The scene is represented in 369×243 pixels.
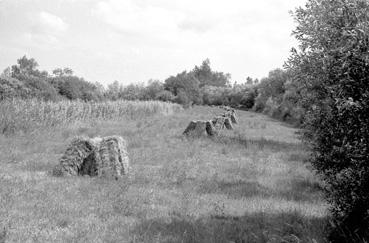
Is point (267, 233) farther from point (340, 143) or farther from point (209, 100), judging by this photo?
point (209, 100)

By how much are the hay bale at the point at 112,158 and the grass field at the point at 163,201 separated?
0.40 meters

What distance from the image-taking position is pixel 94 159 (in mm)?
12211

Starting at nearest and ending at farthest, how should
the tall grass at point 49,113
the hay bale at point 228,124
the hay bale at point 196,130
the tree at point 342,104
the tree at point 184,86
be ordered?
1. the tree at point 342,104
2. the tall grass at point 49,113
3. the hay bale at point 196,130
4. the hay bale at point 228,124
5. the tree at point 184,86

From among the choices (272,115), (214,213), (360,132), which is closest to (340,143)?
(360,132)

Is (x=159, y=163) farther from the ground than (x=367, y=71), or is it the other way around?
(x=367, y=71)

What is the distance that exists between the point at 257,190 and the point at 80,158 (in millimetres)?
5269

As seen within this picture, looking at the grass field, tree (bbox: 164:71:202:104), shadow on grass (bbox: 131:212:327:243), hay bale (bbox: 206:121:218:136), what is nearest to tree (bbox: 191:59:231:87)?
tree (bbox: 164:71:202:104)

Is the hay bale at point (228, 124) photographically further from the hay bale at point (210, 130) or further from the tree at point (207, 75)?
the tree at point (207, 75)

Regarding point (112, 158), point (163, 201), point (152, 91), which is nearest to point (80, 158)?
point (112, 158)

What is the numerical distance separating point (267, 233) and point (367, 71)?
3.51m

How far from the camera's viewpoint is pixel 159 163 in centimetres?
1521

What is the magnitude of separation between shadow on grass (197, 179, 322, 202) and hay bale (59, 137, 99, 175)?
329 cm

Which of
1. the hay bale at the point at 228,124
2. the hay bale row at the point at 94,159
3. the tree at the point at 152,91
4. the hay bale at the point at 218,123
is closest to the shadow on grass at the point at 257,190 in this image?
the hay bale row at the point at 94,159

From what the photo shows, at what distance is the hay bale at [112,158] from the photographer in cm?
1212
